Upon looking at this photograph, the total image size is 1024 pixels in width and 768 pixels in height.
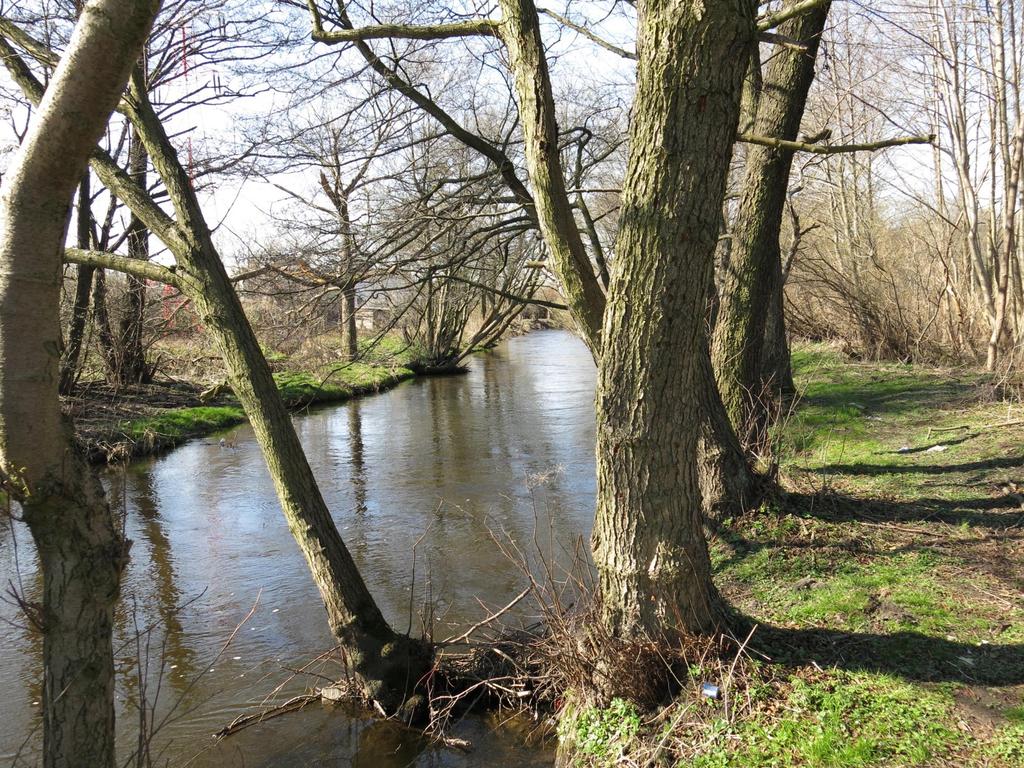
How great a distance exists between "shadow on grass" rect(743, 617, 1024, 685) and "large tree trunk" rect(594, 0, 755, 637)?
0.43m

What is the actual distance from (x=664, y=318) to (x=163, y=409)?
607 inches

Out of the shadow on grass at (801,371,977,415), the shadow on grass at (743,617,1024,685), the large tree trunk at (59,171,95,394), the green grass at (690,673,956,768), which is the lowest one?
the green grass at (690,673,956,768)

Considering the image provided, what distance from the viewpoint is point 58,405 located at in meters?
2.69

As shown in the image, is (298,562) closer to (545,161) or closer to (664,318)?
(545,161)

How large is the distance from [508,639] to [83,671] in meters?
3.22

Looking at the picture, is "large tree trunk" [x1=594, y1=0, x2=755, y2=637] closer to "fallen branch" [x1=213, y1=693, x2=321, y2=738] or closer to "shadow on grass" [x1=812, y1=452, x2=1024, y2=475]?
"fallen branch" [x1=213, y1=693, x2=321, y2=738]

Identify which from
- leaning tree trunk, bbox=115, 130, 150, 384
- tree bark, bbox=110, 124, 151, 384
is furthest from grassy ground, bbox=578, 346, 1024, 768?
tree bark, bbox=110, 124, 151, 384

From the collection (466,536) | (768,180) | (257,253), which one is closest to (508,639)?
(466,536)

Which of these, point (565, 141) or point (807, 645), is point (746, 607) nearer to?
point (807, 645)

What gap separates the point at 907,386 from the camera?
11188 millimetres

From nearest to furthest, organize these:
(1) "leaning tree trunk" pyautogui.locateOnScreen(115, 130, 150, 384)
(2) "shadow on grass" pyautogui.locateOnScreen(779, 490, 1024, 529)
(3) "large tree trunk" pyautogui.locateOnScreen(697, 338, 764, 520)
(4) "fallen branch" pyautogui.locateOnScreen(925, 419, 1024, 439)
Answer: (2) "shadow on grass" pyautogui.locateOnScreen(779, 490, 1024, 529) < (3) "large tree trunk" pyautogui.locateOnScreen(697, 338, 764, 520) < (4) "fallen branch" pyautogui.locateOnScreen(925, 419, 1024, 439) < (1) "leaning tree trunk" pyautogui.locateOnScreen(115, 130, 150, 384)

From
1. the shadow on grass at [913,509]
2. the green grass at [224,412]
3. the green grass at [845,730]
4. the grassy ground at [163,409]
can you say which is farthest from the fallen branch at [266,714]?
the green grass at [224,412]

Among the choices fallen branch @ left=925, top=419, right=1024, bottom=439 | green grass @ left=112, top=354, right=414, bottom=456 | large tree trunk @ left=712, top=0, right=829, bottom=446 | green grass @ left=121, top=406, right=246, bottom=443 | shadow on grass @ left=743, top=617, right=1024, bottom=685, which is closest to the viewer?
shadow on grass @ left=743, top=617, right=1024, bottom=685

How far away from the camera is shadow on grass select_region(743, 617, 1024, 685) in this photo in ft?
12.5
